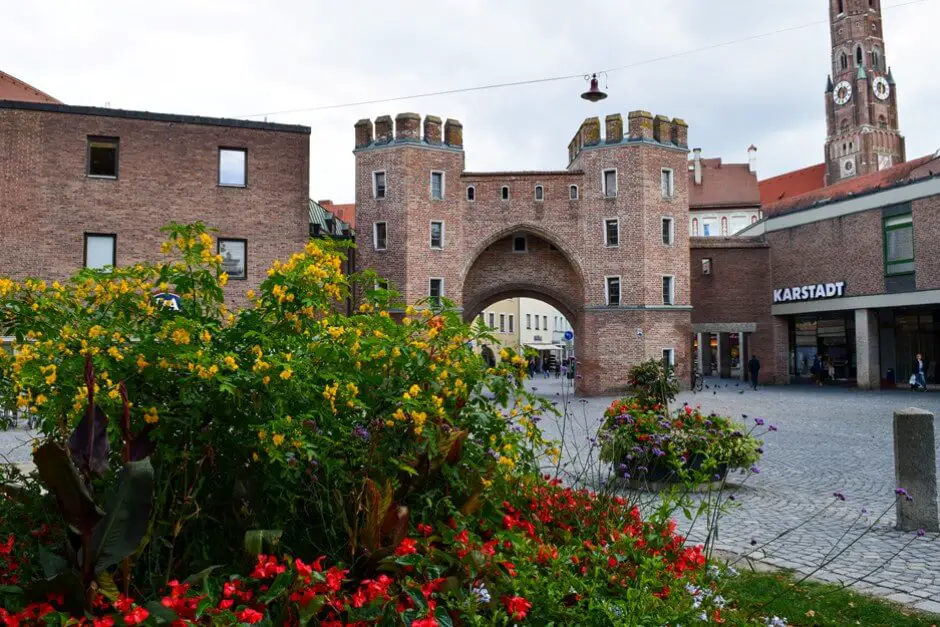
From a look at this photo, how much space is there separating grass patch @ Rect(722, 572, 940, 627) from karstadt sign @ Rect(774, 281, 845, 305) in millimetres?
33802

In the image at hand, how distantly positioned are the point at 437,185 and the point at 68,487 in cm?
3194

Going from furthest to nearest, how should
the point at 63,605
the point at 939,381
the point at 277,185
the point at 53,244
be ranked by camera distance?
the point at 939,381 < the point at 277,185 < the point at 53,244 < the point at 63,605

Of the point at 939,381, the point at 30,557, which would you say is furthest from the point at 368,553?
the point at 939,381

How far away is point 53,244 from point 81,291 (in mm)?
23666

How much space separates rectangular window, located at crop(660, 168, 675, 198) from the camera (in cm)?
3483

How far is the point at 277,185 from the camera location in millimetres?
25797

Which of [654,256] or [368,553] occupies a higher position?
[654,256]

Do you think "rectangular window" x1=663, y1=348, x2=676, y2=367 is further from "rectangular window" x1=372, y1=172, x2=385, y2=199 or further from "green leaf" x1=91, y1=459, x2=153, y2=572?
"green leaf" x1=91, y1=459, x2=153, y2=572

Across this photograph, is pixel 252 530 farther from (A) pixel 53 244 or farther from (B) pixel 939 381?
(B) pixel 939 381

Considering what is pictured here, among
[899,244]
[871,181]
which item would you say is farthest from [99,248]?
[871,181]

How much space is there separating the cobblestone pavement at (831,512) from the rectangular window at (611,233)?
16411mm

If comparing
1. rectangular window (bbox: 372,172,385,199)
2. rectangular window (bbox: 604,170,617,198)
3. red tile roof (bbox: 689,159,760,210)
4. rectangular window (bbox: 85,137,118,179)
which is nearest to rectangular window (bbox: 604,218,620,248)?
rectangular window (bbox: 604,170,617,198)

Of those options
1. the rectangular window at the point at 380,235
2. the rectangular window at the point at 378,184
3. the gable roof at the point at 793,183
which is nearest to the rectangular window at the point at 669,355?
the rectangular window at the point at 380,235

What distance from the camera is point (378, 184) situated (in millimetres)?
33688
